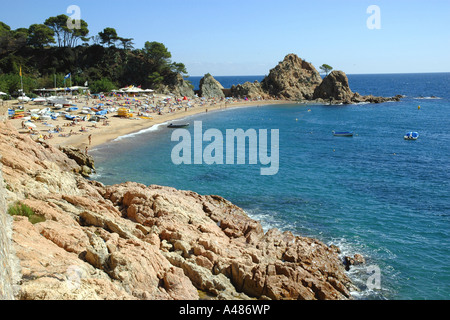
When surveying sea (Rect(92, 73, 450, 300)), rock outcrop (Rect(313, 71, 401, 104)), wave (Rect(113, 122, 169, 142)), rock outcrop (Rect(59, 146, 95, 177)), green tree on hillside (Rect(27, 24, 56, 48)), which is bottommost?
sea (Rect(92, 73, 450, 300))

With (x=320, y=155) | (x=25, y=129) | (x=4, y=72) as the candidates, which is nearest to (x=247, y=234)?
(x=320, y=155)

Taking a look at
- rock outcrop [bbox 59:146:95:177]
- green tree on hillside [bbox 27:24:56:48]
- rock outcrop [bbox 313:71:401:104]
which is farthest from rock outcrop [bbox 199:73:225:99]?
rock outcrop [bbox 59:146:95:177]

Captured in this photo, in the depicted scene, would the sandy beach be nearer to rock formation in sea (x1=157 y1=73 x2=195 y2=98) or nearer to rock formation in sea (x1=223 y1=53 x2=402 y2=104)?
rock formation in sea (x1=157 y1=73 x2=195 y2=98)

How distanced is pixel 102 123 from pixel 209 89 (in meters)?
57.0

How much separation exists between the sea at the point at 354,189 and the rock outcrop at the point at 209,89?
145 ft

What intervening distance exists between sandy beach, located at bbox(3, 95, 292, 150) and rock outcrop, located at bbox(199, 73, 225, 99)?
502 inches

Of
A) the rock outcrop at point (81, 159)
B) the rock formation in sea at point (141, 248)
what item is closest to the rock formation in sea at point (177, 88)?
the rock outcrop at point (81, 159)

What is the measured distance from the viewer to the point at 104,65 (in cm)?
9956

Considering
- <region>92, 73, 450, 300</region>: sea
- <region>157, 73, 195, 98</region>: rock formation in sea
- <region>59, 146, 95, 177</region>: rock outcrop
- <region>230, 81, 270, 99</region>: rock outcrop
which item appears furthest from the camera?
<region>230, 81, 270, 99</region>: rock outcrop

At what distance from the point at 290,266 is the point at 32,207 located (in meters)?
12.2

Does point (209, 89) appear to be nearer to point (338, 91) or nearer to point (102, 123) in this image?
point (338, 91)

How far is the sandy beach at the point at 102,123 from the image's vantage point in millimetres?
45594

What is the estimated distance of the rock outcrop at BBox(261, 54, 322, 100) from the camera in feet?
390

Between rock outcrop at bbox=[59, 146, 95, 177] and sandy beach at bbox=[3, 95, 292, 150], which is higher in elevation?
sandy beach at bbox=[3, 95, 292, 150]
